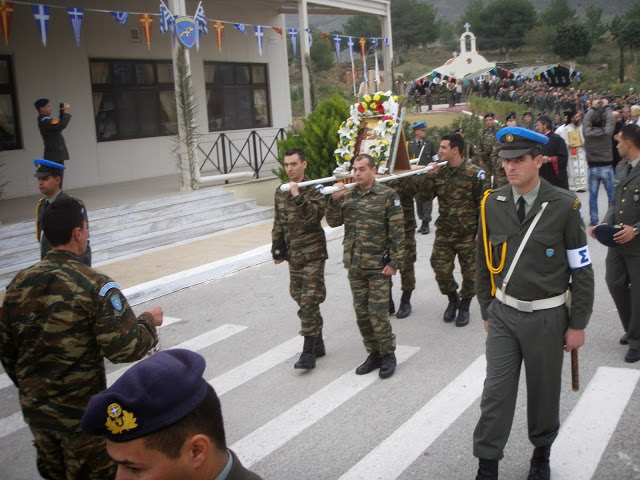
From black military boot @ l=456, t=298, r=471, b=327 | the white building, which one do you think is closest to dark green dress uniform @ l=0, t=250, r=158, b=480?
black military boot @ l=456, t=298, r=471, b=327

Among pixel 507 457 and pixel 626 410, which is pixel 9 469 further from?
pixel 626 410

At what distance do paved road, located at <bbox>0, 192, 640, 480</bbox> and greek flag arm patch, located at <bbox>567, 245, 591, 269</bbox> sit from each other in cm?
132

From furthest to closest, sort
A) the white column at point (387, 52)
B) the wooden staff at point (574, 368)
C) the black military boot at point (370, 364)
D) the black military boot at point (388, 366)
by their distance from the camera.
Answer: the white column at point (387, 52) < the black military boot at point (370, 364) < the black military boot at point (388, 366) < the wooden staff at point (574, 368)

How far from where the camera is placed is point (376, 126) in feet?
26.9

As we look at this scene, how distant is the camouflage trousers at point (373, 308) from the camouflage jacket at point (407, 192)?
5.89ft

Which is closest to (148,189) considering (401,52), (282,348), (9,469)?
(282,348)

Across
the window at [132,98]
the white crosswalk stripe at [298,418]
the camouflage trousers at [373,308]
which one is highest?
the window at [132,98]

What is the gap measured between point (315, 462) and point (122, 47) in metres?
13.4

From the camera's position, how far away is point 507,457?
4.48 meters

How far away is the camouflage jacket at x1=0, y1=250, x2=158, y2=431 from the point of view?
129 inches

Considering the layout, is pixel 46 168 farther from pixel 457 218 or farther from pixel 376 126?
pixel 457 218

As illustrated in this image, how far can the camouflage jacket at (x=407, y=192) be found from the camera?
7637mm

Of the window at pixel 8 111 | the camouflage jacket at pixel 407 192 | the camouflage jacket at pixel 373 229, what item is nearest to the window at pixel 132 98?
the window at pixel 8 111

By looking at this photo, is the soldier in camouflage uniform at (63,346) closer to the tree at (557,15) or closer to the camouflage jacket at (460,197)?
the camouflage jacket at (460,197)
